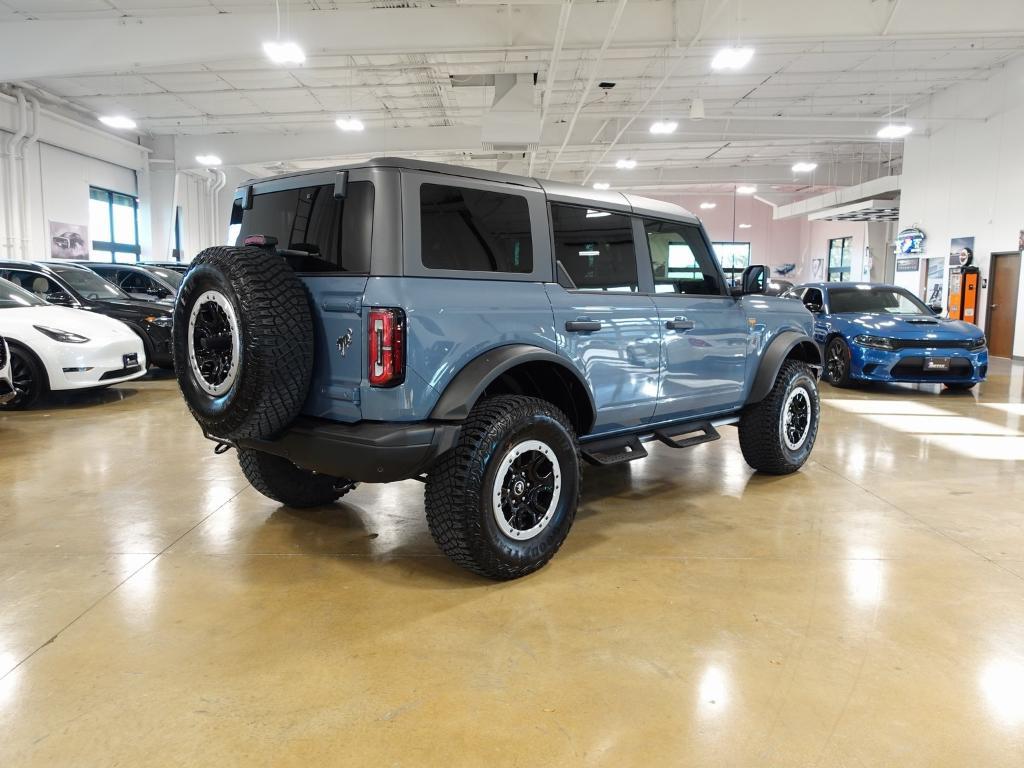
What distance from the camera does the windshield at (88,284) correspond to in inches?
366

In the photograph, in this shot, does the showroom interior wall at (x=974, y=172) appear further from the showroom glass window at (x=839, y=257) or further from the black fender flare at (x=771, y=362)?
the black fender flare at (x=771, y=362)

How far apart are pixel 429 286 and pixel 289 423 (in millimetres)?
829

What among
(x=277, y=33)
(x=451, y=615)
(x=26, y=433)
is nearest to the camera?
(x=451, y=615)

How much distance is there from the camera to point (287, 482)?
4055 millimetres

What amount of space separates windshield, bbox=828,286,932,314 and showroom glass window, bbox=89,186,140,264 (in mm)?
16220

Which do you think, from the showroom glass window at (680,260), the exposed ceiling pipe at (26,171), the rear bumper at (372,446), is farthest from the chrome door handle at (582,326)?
the exposed ceiling pipe at (26,171)

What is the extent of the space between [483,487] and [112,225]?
1914 centimetres

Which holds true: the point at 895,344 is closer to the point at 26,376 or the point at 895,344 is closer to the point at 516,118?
the point at 516,118

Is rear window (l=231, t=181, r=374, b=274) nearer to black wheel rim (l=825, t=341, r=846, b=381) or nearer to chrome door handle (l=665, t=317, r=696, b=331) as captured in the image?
chrome door handle (l=665, t=317, r=696, b=331)

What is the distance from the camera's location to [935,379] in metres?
8.71

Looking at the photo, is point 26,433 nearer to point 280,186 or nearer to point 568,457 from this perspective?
point 280,186

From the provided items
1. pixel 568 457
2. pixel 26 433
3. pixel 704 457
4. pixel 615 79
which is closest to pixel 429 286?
pixel 568 457

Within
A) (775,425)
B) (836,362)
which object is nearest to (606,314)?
(775,425)

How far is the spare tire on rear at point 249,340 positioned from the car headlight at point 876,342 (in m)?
7.97
